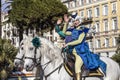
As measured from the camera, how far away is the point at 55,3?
61406mm

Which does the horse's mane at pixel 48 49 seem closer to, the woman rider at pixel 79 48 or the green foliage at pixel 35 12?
the woman rider at pixel 79 48

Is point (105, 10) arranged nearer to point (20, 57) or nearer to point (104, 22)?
point (104, 22)

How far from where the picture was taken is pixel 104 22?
88.2 m

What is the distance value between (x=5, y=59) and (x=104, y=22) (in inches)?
2255

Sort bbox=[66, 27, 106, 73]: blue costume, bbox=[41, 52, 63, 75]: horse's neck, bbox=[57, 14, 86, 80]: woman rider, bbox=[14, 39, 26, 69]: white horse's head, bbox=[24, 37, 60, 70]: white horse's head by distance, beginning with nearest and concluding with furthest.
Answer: bbox=[14, 39, 26, 69]: white horse's head → bbox=[24, 37, 60, 70]: white horse's head → bbox=[41, 52, 63, 75]: horse's neck → bbox=[57, 14, 86, 80]: woman rider → bbox=[66, 27, 106, 73]: blue costume

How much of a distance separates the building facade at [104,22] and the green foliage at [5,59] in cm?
4956

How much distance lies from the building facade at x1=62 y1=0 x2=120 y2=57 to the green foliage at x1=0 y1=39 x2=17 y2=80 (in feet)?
163

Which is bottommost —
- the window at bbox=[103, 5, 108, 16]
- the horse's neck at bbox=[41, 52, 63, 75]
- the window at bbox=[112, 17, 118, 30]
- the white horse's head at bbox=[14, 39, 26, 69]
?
the horse's neck at bbox=[41, 52, 63, 75]

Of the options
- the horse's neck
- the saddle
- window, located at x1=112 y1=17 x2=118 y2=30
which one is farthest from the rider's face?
window, located at x1=112 y1=17 x2=118 y2=30

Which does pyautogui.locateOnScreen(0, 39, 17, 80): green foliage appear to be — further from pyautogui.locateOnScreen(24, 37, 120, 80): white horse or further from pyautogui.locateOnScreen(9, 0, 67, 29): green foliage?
pyautogui.locateOnScreen(9, 0, 67, 29): green foliage

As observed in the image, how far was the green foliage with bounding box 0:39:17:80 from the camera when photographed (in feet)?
105

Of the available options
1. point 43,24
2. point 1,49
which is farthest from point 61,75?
point 43,24

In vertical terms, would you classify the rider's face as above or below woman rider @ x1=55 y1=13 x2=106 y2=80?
above

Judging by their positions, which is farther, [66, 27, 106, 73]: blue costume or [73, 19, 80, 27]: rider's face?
[73, 19, 80, 27]: rider's face
